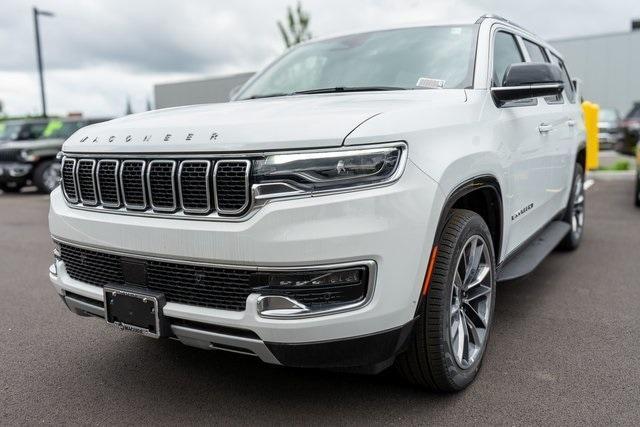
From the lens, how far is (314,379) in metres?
3.03

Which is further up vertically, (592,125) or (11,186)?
(592,125)

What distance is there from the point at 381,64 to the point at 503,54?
0.85 m

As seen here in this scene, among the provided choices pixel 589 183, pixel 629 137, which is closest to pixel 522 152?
pixel 589 183

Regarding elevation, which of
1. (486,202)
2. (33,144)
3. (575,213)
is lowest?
(33,144)

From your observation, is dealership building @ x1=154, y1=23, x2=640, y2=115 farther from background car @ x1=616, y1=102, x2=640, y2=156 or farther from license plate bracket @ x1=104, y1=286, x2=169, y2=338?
license plate bracket @ x1=104, y1=286, x2=169, y2=338

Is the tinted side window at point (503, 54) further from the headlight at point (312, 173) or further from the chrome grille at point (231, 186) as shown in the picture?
the chrome grille at point (231, 186)

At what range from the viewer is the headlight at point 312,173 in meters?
2.22

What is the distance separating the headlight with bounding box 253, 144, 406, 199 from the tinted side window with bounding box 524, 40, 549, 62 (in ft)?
9.04

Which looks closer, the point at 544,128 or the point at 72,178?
the point at 72,178

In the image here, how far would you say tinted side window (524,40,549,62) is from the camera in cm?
445

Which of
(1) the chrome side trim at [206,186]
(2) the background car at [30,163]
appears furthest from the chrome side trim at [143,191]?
(2) the background car at [30,163]

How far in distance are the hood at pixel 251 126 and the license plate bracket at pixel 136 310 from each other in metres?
0.61

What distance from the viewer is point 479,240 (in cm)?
294

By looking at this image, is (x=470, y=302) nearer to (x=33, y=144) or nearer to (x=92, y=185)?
(x=92, y=185)
